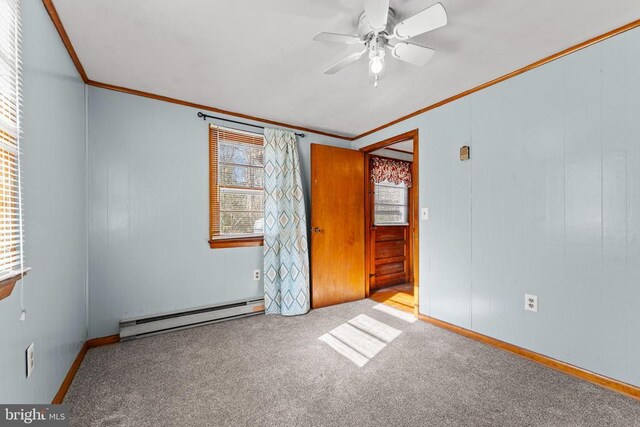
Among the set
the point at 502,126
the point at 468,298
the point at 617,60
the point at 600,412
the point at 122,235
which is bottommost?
the point at 600,412

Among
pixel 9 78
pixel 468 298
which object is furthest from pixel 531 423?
pixel 9 78

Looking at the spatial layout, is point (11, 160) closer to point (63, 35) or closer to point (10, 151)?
point (10, 151)

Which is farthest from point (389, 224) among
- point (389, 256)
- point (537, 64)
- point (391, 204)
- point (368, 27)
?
point (368, 27)

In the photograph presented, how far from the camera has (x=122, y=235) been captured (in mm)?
2480

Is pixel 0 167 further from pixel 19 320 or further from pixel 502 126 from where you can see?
pixel 502 126

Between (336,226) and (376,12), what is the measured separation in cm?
251

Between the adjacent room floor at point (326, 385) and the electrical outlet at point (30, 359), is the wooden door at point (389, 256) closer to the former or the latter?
the adjacent room floor at point (326, 385)

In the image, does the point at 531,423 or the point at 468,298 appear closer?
the point at 531,423

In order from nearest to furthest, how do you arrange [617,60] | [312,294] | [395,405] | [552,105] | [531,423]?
[531,423]
[395,405]
[617,60]
[552,105]
[312,294]

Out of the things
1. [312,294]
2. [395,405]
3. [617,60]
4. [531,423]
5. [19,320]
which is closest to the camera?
[19,320]

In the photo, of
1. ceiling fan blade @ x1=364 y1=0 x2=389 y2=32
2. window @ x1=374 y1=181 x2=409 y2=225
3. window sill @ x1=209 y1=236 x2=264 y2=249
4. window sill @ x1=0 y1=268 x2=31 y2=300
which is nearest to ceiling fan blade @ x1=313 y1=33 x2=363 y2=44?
ceiling fan blade @ x1=364 y1=0 x2=389 y2=32

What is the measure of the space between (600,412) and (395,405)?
3.77ft

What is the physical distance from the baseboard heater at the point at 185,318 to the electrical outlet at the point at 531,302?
2.53 metres

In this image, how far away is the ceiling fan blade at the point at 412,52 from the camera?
1.61 meters
